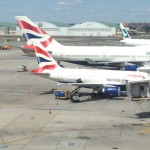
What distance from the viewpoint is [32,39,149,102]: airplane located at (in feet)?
152

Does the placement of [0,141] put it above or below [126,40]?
below

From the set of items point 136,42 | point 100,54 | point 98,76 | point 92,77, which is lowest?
point 92,77

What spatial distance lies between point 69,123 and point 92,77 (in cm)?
1343

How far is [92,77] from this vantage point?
48.0 metres

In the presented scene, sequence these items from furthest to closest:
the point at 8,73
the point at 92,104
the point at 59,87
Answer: the point at 8,73 < the point at 59,87 < the point at 92,104

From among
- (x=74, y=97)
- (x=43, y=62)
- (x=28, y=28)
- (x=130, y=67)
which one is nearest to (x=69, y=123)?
(x=74, y=97)

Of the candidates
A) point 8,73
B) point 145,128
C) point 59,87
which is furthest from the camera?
point 8,73

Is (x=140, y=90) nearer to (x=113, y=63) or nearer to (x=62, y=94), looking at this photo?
(x=62, y=94)

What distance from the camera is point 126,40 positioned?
131000 mm

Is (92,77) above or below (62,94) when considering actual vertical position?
above

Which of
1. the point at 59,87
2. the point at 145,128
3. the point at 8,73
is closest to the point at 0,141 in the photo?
the point at 145,128

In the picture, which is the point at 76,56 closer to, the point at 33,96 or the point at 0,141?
the point at 33,96

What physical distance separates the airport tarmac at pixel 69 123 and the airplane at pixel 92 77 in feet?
4.65

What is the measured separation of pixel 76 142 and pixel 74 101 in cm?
1586
